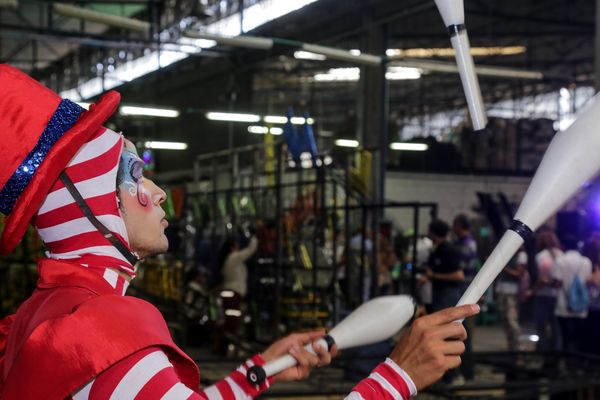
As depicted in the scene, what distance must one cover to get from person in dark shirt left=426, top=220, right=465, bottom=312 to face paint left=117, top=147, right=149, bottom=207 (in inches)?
257

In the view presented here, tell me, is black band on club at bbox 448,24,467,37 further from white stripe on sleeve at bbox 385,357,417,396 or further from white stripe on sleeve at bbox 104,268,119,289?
white stripe on sleeve at bbox 104,268,119,289

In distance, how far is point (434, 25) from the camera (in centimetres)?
1992

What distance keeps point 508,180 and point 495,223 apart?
11506mm

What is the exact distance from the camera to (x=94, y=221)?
160 cm

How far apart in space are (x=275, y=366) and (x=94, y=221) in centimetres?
46

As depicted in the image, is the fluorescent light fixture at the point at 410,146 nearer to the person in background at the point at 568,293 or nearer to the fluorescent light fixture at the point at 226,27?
the fluorescent light fixture at the point at 226,27

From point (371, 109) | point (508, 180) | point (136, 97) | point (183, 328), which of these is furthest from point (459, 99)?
point (183, 328)

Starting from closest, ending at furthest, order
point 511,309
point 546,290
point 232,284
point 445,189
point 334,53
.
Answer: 1. point 334,53
2. point 546,290
3. point 511,309
4. point 232,284
5. point 445,189

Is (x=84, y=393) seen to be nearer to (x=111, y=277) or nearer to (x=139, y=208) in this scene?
(x=111, y=277)

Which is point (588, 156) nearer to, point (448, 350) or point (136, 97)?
point (448, 350)

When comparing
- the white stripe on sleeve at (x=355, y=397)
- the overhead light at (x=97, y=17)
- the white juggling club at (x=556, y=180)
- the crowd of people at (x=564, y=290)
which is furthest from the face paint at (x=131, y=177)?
the crowd of people at (x=564, y=290)

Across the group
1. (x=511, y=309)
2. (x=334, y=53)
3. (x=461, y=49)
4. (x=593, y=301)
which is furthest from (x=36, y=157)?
(x=511, y=309)

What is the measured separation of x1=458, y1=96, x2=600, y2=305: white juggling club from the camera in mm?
1450

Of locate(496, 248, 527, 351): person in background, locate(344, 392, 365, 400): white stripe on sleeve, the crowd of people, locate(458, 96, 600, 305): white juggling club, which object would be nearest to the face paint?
locate(344, 392, 365, 400): white stripe on sleeve
